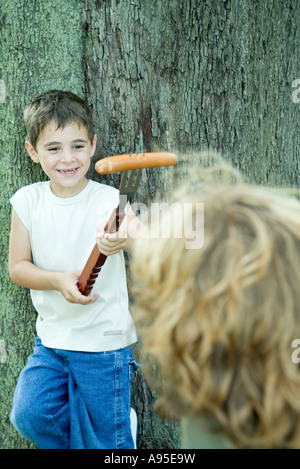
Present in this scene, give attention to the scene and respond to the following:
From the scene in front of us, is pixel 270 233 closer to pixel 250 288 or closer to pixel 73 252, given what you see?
pixel 250 288

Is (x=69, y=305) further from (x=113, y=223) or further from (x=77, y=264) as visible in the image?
Answer: (x=113, y=223)

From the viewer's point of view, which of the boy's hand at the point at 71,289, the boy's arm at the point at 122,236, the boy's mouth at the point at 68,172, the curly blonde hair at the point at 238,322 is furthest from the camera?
the boy's mouth at the point at 68,172

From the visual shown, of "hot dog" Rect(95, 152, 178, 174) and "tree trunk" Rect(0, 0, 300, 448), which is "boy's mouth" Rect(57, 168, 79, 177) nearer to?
"tree trunk" Rect(0, 0, 300, 448)

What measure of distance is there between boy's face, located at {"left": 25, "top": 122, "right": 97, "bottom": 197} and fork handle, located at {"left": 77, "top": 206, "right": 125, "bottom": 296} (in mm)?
351

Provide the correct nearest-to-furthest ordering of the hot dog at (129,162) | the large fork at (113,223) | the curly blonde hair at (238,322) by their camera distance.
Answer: the curly blonde hair at (238,322) < the hot dog at (129,162) < the large fork at (113,223)

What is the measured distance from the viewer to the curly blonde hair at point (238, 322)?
4.13ft

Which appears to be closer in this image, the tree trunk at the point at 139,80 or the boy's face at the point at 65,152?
the boy's face at the point at 65,152

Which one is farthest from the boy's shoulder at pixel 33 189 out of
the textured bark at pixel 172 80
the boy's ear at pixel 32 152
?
the textured bark at pixel 172 80

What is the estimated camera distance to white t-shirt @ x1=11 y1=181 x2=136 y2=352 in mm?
2314

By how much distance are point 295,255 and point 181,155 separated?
1248 mm

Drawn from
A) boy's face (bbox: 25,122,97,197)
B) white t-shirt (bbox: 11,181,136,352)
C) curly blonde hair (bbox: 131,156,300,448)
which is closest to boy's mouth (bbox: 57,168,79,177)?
boy's face (bbox: 25,122,97,197)

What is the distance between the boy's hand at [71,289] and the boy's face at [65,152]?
354 millimetres

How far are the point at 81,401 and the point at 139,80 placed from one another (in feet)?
4.32

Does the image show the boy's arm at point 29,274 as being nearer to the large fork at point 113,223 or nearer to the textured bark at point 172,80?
the large fork at point 113,223
